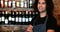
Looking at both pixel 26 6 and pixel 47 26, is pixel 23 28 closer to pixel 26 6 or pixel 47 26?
pixel 26 6

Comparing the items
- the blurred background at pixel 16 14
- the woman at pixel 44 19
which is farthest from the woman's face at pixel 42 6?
the blurred background at pixel 16 14

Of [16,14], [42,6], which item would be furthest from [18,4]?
[42,6]

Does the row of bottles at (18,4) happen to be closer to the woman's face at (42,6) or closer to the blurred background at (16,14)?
the blurred background at (16,14)

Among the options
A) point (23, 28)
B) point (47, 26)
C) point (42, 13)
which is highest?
point (42, 13)

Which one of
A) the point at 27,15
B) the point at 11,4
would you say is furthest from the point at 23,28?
the point at 11,4

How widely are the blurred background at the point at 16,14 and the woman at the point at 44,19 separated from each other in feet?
1.10

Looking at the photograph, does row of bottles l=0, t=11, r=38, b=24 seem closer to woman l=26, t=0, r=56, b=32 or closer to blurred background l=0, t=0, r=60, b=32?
blurred background l=0, t=0, r=60, b=32

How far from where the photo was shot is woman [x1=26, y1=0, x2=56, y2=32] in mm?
1584

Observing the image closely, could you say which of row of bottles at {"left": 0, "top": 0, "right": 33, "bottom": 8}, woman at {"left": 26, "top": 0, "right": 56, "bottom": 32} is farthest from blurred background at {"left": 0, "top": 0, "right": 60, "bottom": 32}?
woman at {"left": 26, "top": 0, "right": 56, "bottom": 32}

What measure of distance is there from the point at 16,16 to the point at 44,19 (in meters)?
0.55

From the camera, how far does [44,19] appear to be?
1.65 m

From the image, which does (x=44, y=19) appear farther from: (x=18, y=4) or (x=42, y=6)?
(x=18, y=4)

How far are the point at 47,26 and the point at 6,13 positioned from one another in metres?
0.70

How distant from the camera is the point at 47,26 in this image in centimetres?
160
